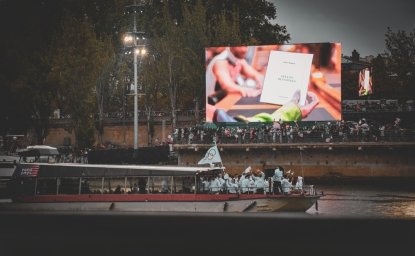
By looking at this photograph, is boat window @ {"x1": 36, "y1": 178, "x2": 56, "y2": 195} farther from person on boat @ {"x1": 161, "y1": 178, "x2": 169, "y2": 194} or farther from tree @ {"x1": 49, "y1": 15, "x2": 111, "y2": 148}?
tree @ {"x1": 49, "y1": 15, "x2": 111, "y2": 148}

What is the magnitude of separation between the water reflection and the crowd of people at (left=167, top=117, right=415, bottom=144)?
15.2 feet

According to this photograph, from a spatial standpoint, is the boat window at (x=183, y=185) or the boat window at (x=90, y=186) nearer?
the boat window at (x=183, y=185)

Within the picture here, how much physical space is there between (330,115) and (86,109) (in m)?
24.9

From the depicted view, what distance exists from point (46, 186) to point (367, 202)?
21.0 m

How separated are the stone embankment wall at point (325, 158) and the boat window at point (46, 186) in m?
21.1

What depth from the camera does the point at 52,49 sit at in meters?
75.1

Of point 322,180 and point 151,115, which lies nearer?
point 322,180

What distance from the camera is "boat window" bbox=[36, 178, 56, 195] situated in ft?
121

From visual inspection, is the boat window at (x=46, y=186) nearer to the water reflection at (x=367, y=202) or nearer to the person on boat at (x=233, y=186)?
the person on boat at (x=233, y=186)

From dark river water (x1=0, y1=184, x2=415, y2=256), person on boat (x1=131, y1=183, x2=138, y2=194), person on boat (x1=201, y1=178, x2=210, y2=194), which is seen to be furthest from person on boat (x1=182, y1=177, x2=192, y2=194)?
person on boat (x1=131, y1=183, x2=138, y2=194)

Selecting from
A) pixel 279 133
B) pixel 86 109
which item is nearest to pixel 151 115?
pixel 86 109

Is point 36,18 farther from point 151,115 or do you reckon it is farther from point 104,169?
point 104,169

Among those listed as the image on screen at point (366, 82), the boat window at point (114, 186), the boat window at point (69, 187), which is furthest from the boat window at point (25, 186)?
the image on screen at point (366, 82)

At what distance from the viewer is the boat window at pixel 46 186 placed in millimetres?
36906
